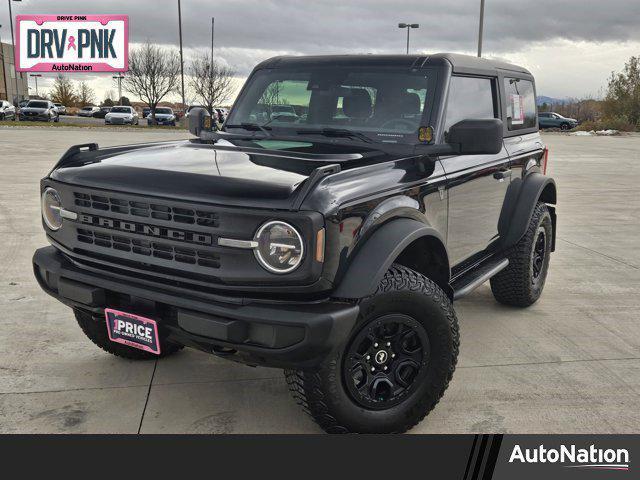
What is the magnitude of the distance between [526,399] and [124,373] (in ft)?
7.56

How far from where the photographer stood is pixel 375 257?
2863mm

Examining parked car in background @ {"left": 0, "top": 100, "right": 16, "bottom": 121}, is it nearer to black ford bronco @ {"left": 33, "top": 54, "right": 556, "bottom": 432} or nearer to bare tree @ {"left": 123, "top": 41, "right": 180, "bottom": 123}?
bare tree @ {"left": 123, "top": 41, "right": 180, "bottom": 123}

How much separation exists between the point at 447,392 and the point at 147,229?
188cm

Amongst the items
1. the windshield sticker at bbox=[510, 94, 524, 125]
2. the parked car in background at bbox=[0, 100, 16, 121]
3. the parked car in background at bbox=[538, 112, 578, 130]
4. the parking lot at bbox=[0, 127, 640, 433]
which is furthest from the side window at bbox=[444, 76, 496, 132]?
the parked car in background at bbox=[0, 100, 16, 121]

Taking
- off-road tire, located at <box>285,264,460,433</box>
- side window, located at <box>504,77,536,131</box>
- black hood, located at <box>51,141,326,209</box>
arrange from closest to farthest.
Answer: black hood, located at <box>51,141,326,209</box>
off-road tire, located at <box>285,264,460,433</box>
side window, located at <box>504,77,536,131</box>

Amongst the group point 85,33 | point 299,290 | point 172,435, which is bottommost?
point 172,435

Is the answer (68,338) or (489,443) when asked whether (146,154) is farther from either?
(489,443)

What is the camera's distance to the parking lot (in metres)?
3.35

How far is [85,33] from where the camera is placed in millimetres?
31625

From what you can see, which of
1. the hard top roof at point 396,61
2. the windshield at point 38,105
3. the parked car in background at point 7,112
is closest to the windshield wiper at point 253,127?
the hard top roof at point 396,61

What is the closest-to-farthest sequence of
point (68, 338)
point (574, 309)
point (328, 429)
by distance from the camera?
point (328, 429) → point (68, 338) → point (574, 309)

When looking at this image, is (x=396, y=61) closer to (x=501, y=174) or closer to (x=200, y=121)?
(x=501, y=174)

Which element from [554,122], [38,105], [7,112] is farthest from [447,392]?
[7,112]

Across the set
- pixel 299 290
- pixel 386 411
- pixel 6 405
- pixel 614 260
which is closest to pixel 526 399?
pixel 386 411
